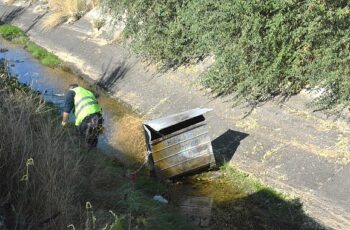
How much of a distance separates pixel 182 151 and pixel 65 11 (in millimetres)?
15889

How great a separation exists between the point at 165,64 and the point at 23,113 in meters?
9.87

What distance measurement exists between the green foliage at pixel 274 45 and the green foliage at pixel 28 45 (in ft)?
27.0

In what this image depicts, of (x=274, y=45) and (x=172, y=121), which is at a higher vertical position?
(x=274, y=45)

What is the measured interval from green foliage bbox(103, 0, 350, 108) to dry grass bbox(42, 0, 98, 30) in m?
10.6

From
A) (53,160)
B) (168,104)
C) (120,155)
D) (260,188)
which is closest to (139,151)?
(120,155)

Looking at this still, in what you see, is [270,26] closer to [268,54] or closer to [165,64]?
[268,54]

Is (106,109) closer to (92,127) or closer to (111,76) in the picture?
(111,76)

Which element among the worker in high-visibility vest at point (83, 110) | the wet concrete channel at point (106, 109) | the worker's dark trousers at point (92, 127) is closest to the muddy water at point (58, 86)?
the wet concrete channel at point (106, 109)

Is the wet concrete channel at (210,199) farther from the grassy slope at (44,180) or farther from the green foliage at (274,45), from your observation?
the green foliage at (274,45)

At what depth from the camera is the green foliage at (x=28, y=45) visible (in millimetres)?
19922

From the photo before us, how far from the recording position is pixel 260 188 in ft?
30.1

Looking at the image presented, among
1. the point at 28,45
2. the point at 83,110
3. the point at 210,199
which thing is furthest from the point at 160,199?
the point at 28,45

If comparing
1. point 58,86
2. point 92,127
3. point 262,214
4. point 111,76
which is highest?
point 58,86

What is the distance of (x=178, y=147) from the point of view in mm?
9555
